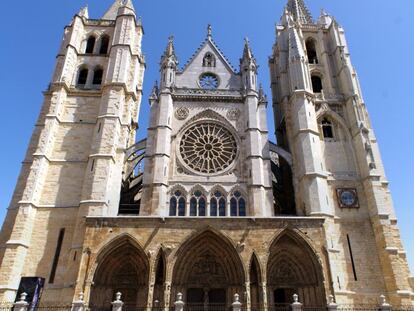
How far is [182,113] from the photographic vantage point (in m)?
20.9

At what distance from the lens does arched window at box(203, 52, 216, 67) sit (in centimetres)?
2319

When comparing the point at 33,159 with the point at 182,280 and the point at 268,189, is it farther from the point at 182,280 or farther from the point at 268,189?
the point at 268,189

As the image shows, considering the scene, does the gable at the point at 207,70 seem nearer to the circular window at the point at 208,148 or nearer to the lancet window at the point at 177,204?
the circular window at the point at 208,148

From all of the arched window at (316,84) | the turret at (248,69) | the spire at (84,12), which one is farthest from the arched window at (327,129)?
the spire at (84,12)

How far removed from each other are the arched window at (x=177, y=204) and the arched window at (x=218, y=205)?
1.53 meters

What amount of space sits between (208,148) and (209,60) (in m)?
6.95

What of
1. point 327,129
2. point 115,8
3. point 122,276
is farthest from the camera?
point 115,8

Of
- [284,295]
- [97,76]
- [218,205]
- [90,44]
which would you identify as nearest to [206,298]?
[284,295]

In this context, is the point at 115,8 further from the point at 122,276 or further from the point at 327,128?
the point at 122,276

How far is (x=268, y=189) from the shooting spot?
59.7 ft

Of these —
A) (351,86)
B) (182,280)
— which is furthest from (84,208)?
(351,86)

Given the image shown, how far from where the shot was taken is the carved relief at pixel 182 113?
20.8 meters

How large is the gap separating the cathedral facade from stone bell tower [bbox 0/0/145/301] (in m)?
0.07

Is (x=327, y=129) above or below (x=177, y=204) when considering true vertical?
above
